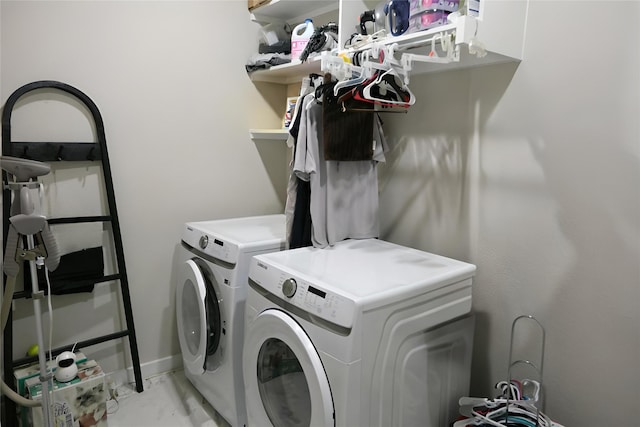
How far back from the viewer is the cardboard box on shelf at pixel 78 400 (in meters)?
1.75

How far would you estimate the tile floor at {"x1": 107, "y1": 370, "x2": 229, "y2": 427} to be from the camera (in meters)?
2.01

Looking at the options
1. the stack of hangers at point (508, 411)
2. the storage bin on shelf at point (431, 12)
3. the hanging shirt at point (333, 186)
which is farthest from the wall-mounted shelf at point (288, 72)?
the stack of hangers at point (508, 411)

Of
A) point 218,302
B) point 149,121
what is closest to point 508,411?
point 218,302

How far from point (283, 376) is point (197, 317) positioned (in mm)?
755

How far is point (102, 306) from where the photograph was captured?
2.21 m

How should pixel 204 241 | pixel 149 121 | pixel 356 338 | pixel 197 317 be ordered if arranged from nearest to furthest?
pixel 356 338 → pixel 204 241 → pixel 197 317 → pixel 149 121

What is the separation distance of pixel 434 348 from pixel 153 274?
1.64 m

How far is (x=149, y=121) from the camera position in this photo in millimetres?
2242

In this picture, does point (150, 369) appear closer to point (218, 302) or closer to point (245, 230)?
point (218, 302)

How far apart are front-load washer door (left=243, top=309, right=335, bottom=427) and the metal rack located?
97 cm

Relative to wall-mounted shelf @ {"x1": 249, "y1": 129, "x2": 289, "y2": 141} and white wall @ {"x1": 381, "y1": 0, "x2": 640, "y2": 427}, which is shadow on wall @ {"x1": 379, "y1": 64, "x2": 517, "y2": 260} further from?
wall-mounted shelf @ {"x1": 249, "y1": 129, "x2": 289, "y2": 141}

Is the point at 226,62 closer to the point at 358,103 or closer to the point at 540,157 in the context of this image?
the point at 358,103

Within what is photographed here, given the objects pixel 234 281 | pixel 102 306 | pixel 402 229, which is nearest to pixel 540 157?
pixel 402 229

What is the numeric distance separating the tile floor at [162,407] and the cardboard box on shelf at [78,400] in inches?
7.2
